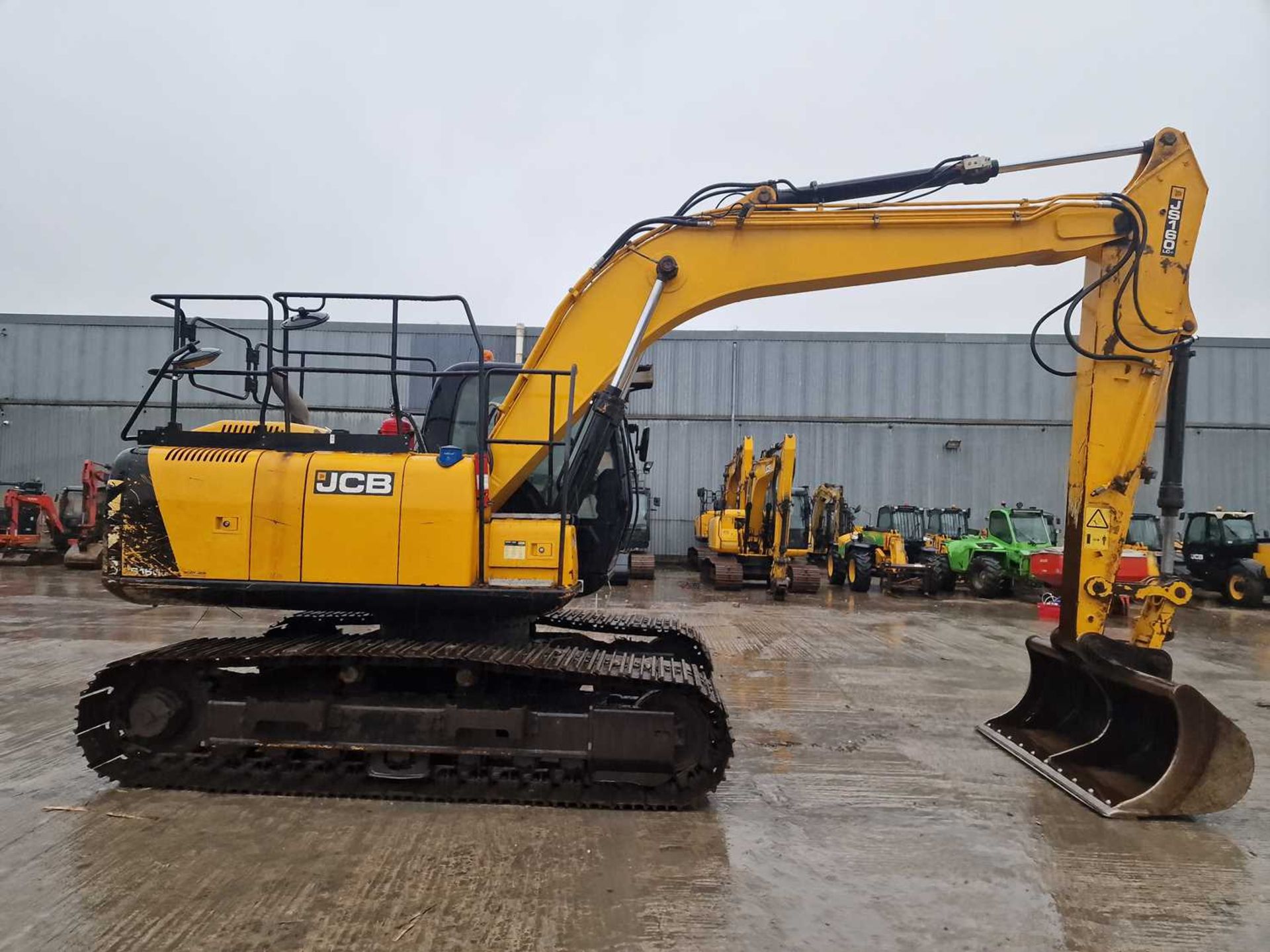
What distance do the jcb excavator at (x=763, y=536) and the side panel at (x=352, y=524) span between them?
12.6 metres

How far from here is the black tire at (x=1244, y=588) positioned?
55.5 ft

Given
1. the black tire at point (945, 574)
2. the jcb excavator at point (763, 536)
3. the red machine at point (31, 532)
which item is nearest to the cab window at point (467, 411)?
the jcb excavator at point (763, 536)

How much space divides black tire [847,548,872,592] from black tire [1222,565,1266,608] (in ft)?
A: 25.9

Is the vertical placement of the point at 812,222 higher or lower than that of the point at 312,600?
higher

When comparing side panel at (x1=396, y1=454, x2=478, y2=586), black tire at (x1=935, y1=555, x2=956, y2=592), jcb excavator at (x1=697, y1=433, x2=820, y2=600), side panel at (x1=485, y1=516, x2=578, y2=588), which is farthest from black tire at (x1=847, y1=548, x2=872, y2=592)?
side panel at (x1=396, y1=454, x2=478, y2=586)

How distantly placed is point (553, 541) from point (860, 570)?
1512cm

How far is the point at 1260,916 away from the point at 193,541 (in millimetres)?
5976

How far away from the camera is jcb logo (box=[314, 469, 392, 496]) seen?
465 cm

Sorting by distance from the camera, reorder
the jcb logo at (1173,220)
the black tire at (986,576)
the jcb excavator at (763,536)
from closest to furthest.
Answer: the jcb logo at (1173,220), the jcb excavator at (763,536), the black tire at (986,576)

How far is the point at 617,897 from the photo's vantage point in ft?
11.4

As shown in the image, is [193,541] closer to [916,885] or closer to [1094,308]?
[916,885]

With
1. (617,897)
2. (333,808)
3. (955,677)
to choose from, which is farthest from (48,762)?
(955,677)

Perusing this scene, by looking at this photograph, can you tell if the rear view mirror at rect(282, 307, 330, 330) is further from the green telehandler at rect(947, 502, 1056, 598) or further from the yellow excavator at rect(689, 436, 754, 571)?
the green telehandler at rect(947, 502, 1056, 598)

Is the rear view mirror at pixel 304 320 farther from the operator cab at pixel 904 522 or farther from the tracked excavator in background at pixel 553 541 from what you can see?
the operator cab at pixel 904 522
